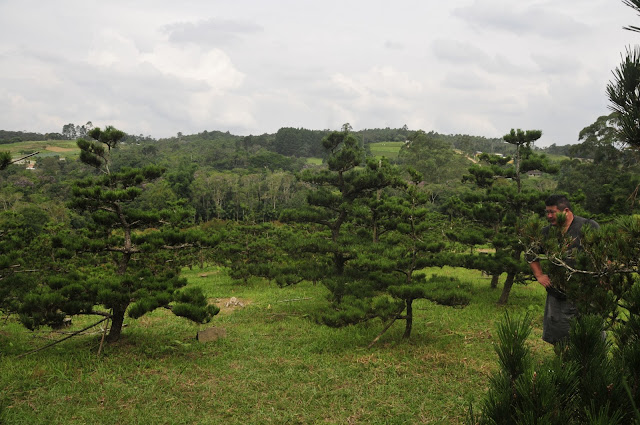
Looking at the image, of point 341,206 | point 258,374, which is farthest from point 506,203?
point 258,374

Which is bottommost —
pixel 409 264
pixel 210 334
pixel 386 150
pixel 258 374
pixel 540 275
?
pixel 210 334

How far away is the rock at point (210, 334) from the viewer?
7.17m

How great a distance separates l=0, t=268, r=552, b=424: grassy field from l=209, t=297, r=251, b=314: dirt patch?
1.78 metres

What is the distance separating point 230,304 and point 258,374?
5.38 m

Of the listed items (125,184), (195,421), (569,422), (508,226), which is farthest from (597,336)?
(508,226)

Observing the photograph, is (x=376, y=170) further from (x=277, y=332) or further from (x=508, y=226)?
(x=277, y=332)

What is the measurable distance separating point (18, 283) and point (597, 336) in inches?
323

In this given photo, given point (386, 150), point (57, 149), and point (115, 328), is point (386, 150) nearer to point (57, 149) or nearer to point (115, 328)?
point (57, 149)

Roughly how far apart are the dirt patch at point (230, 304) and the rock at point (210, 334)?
2.45 meters

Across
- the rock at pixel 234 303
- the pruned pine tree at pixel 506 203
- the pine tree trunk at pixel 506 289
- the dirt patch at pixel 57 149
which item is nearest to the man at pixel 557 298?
the pruned pine tree at pixel 506 203

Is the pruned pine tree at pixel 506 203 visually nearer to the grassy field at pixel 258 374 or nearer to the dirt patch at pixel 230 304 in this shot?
the grassy field at pixel 258 374

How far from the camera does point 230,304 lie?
10695mm

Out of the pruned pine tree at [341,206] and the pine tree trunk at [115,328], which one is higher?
the pruned pine tree at [341,206]

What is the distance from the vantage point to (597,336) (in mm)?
1338
